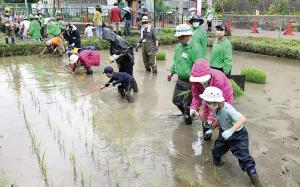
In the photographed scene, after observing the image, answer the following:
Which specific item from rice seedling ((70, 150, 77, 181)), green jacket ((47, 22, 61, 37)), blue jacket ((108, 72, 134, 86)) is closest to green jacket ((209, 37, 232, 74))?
blue jacket ((108, 72, 134, 86))

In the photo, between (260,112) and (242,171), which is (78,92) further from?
(242,171)

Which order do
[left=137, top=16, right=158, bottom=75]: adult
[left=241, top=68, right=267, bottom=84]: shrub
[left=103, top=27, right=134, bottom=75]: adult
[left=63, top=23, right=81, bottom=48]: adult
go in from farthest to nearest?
1. [left=63, top=23, right=81, bottom=48]: adult
2. [left=137, top=16, right=158, bottom=75]: adult
3. [left=241, top=68, right=267, bottom=84]: shrub
4. [left=103, top=27, right=134, bottom=75]: adult

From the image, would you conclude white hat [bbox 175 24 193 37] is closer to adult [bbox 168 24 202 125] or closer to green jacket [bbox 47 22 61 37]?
adult [bbox 168 24 202 125]

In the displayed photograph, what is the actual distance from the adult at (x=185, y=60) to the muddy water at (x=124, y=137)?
0.47 meters

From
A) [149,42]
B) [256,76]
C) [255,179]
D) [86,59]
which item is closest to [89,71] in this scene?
[86,59]

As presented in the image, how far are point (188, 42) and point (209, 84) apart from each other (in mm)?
1288

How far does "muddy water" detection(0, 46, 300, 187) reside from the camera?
4.68 m

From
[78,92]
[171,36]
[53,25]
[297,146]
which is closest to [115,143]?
[297,146]

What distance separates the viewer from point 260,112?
7.27 metres

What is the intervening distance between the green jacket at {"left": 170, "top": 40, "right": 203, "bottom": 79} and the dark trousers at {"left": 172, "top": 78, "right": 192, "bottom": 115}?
110mm

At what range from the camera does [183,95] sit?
630cm

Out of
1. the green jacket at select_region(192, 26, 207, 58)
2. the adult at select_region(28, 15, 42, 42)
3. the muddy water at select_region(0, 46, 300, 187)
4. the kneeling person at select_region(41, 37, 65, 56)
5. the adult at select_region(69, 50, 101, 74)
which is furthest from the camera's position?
the adult at select_region(28, 15, 42, 42)

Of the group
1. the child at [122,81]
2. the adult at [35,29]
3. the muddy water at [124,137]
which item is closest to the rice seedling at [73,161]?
the muddy water at [124,137]

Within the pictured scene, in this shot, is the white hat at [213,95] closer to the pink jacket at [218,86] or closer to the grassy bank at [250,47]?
the pink jacket at [218,86]
